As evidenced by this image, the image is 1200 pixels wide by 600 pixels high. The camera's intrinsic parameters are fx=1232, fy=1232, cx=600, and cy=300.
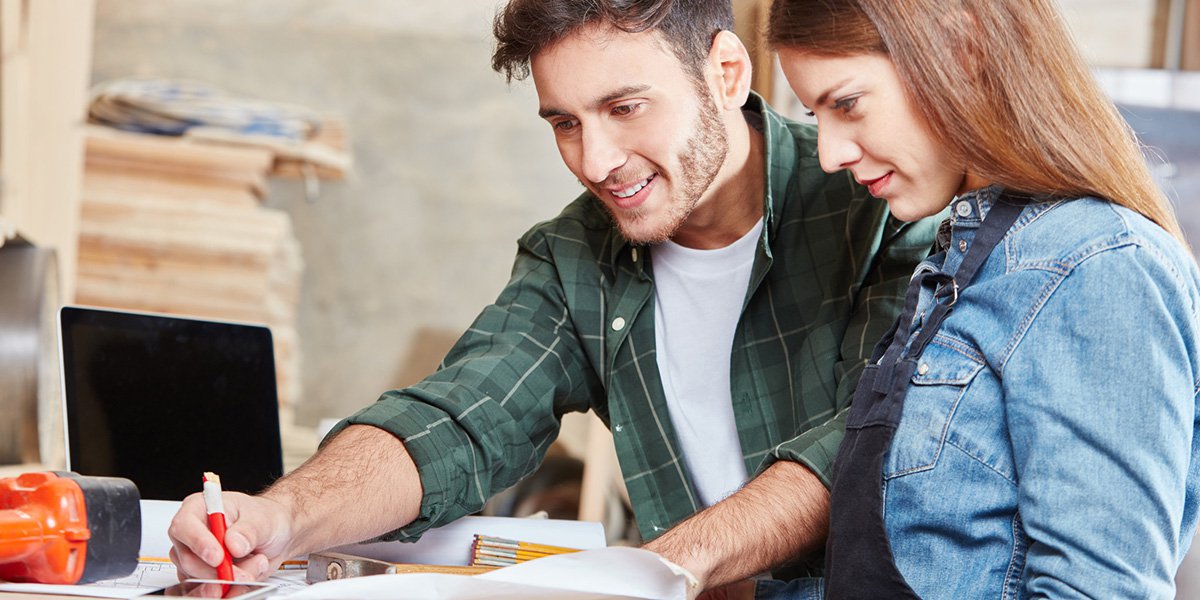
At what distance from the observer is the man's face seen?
1701mm

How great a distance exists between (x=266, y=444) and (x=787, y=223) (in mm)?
855

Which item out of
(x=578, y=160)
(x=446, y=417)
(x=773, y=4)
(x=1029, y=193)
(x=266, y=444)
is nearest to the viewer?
(x=1029, y=193)

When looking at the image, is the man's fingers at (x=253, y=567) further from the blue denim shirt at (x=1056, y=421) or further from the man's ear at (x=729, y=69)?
→ the man's ear at (x=729, y=69)

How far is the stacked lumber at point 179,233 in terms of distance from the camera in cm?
417

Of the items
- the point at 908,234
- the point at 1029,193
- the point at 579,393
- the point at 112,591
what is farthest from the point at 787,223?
the point at 112,591

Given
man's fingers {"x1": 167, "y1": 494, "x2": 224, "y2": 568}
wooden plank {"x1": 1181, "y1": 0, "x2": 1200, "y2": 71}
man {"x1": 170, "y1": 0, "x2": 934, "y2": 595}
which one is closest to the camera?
man's fingers {"x1": 167, "y1": 494, "x2": 224, "y2": 568}

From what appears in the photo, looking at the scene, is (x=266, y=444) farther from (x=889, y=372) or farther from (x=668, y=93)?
(x=889, y=372)

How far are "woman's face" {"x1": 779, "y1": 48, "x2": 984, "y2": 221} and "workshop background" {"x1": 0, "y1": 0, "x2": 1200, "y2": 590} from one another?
2830 millimetres

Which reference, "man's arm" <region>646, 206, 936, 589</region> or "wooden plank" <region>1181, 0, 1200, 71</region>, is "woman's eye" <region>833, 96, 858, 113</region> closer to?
"man's arm" <region>646, 206, 936, 589</region>

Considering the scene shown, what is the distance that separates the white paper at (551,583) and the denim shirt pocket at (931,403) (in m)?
0.25

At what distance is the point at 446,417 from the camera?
161 cm

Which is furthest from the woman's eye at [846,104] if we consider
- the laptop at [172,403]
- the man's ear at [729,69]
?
the laptop at [172,403]

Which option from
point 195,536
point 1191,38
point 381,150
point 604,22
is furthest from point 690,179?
point 381,150

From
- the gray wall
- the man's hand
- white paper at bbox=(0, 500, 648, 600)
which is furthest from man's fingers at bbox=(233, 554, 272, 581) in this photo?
the gray wall
